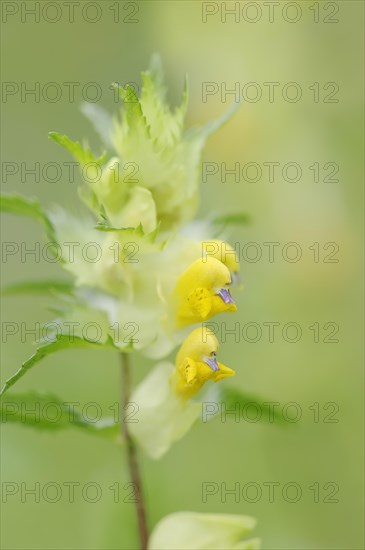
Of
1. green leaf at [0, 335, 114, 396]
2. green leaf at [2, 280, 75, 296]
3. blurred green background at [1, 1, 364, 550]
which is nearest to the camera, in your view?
green leaf at [0, 335, 114, 396]

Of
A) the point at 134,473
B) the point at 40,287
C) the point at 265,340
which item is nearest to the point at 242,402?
the point at 134,473

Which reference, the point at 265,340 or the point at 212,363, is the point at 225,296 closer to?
the point at 212,363

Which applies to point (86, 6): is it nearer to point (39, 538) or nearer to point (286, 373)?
point (286, 373)

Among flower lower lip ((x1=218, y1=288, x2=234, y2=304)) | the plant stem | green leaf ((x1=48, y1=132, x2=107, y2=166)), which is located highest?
green leaf ((x1=48, y1=132, x2=107, y2=166))

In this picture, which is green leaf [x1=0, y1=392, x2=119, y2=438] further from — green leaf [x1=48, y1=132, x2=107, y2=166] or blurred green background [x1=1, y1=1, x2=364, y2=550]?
blurred green background [x1=1, y1=1, x2=364, y2=550]

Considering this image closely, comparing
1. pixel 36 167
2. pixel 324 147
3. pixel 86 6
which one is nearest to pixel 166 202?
pixel 324 147

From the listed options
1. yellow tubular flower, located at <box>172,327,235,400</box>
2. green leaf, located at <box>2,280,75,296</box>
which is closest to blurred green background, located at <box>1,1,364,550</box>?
green leaf, located at <box>2,280,75,296</box>
